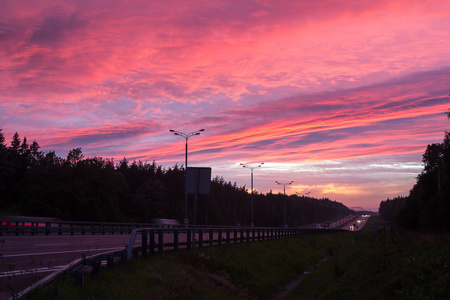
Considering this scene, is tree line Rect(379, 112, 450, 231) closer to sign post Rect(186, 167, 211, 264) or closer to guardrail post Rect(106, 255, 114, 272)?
sign post Rect(186, 167, 211, 264)

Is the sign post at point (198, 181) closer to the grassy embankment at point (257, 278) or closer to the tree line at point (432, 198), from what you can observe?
the grassy embankment at point (257, 278)

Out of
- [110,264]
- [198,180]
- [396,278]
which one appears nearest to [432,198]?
[396,278]

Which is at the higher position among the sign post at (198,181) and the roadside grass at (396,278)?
the sign post at (198,181)

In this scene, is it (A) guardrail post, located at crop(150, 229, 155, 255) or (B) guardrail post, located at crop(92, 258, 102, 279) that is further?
(A) guardrail post, located at crop(150, 229, 155, 255)

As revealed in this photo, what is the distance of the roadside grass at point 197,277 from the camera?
10.1 meters

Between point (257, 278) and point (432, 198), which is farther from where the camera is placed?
point (432, 198)

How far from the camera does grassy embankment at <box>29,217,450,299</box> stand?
1134 cm

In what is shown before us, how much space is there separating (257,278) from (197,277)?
6.40 m

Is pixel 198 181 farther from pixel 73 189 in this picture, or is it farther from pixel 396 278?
pixel 73 189

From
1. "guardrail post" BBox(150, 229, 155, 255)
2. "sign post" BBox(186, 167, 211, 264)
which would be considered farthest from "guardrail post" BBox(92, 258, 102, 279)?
"sign post" BBox(186, 167, 211, 264)

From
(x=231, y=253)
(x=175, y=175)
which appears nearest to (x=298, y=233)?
(x=231, y=253)

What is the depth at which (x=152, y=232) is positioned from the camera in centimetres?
1683

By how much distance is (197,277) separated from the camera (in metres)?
15.7

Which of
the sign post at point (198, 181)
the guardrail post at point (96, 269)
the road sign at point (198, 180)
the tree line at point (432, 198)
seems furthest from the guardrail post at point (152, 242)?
the tree line at point (432, 198)
